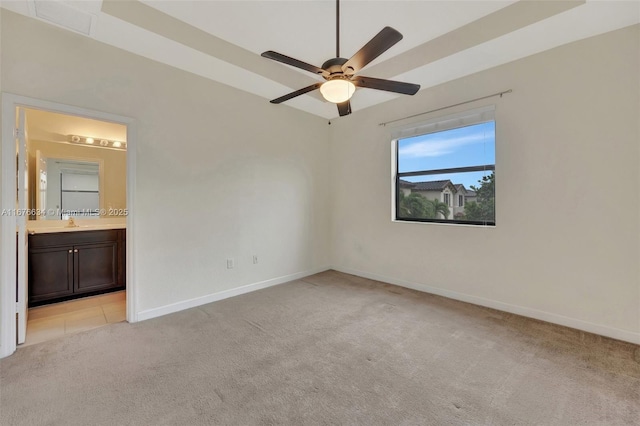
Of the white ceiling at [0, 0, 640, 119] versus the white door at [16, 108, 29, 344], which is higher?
the white ceiling at [0, 0, 640, 119]

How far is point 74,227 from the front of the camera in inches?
135

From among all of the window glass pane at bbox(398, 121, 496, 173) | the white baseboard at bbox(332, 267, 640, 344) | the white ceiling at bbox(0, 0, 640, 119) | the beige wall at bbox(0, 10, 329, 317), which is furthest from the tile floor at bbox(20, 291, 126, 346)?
the window glass pane at bbox(398, 121, 496, 173)

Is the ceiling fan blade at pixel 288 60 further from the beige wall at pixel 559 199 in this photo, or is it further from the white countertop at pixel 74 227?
the white countertop at pixel 74 227

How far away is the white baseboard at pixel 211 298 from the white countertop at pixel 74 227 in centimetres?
148

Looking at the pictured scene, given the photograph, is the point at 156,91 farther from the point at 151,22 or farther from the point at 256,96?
the point at 256,96

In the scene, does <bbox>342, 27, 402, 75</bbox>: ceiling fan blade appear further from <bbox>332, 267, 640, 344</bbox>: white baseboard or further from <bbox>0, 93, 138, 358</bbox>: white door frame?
<bbox>332, 267, 640, 344</bbox>: white baseboard

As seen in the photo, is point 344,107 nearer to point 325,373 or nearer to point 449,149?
point 449,149

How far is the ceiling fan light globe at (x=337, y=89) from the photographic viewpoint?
1964 mm

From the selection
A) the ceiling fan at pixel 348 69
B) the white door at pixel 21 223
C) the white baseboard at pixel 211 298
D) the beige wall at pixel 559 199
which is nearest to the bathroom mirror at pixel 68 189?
the white door at pixel 21 223

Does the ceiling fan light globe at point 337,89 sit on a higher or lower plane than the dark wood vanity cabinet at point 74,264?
higher

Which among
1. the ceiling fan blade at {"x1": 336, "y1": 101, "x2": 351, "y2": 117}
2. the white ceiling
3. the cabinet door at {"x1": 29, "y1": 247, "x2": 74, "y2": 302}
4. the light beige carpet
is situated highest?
the white ceiling

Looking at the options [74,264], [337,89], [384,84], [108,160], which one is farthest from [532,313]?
[108,160]

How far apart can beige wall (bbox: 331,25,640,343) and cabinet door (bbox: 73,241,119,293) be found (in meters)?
4.14

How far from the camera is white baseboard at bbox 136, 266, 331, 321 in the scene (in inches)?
110
